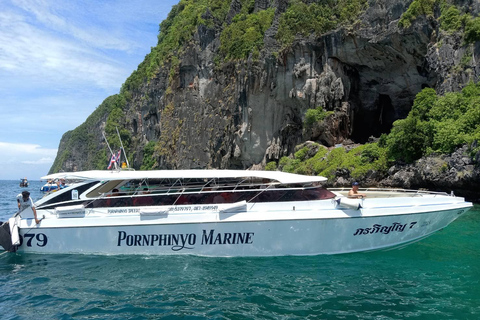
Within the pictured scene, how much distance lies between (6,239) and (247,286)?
7369 millimetres

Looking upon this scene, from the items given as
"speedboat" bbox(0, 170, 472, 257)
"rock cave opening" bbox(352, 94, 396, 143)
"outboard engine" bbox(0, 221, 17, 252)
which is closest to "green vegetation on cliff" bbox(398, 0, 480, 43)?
"rock cave opening" bbox(352, 94, 396, 143)

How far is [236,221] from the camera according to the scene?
9.76 meters

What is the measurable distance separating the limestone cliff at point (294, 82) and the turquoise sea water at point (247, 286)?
19168mm

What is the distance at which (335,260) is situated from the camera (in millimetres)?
9672

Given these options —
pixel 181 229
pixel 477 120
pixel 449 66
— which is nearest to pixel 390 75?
pixel 449 66

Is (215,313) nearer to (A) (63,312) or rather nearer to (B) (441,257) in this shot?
(A) (63,312)

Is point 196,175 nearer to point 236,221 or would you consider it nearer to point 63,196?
point 236,221

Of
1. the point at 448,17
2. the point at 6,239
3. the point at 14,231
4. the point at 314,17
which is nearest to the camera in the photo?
the point at 14,231

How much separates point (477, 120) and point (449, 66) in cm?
598

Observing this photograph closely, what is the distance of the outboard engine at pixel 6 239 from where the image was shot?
10.7 metres

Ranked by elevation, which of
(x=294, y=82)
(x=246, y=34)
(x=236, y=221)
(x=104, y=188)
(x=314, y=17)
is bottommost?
(x=236, y=221)

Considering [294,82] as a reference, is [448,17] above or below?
above

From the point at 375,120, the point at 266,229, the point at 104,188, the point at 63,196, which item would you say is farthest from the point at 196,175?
the point at 375,120

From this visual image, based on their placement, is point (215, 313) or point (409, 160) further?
point (409, 160)
